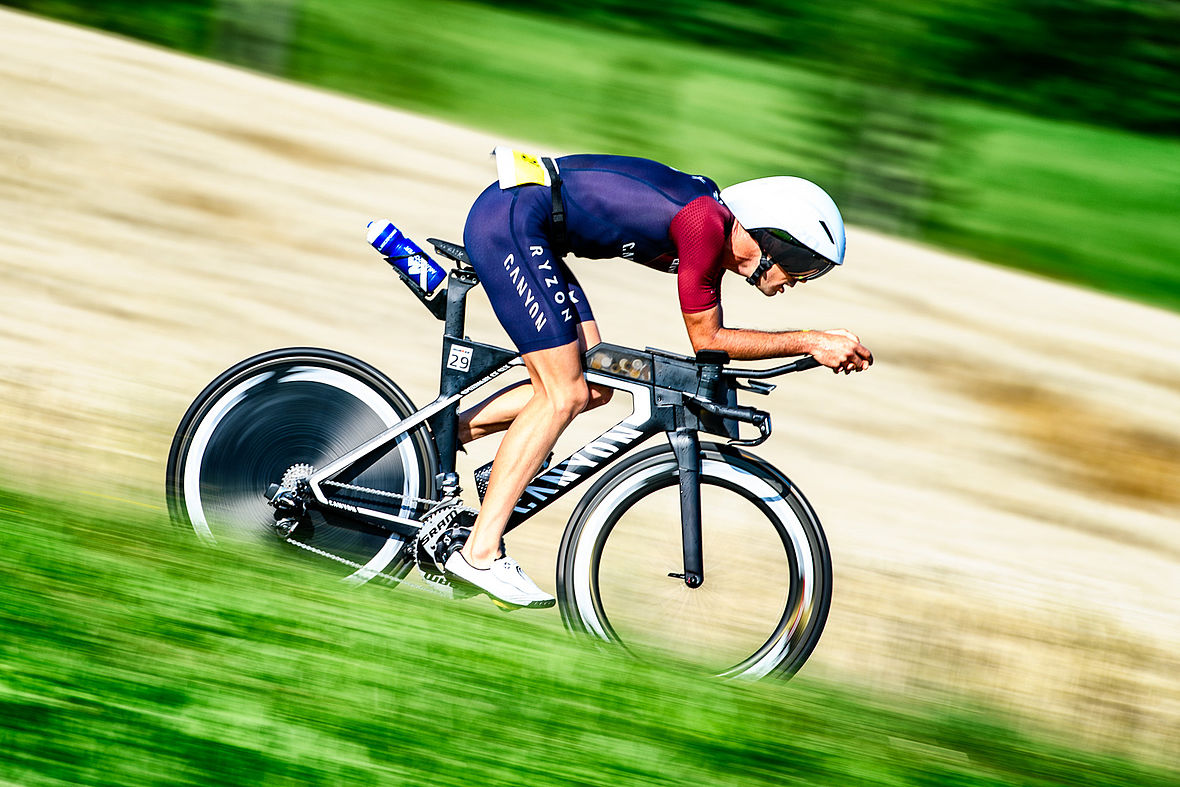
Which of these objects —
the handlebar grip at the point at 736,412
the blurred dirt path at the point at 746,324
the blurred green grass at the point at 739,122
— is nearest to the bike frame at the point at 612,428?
the handlebar grip at the point at 736,412

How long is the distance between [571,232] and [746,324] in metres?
5.30

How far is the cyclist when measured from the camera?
404 centimetres

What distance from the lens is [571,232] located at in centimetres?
420

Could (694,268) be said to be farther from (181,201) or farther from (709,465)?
(181,201)

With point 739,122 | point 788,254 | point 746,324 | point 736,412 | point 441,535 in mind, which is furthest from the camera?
point 739,122

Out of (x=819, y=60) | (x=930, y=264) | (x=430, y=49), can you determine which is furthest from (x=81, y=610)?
(x=430, y=49)

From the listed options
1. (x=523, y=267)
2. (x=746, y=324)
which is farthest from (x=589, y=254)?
(x=746, y=324)

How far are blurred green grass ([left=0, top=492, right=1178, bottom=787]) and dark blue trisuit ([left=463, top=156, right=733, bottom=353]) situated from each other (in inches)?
38.1

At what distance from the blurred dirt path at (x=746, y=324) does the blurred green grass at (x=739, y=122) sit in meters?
1.28

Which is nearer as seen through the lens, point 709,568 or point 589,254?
point 589,254

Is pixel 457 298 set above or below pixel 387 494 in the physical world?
above

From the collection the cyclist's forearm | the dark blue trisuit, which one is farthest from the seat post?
the cyclist's forearm

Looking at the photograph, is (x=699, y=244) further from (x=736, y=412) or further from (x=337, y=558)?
(x=337, y=558)

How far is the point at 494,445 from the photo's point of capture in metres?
6.55
